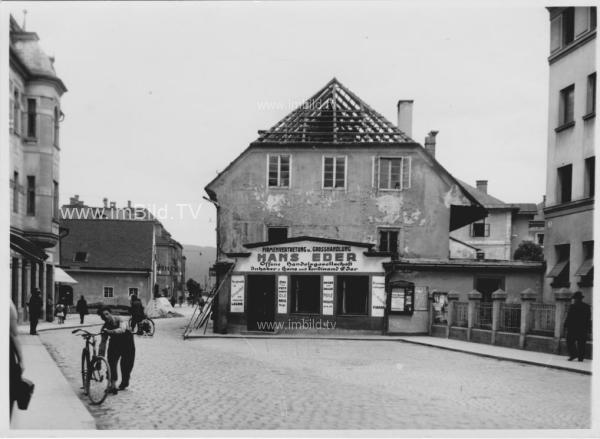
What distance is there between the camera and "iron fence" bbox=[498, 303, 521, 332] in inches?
793

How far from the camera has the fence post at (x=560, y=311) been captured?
1755 cm

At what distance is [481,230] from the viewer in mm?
58906

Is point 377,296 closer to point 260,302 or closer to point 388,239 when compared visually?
point 388,239

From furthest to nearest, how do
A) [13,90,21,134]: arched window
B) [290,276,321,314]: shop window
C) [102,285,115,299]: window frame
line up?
[102,285,115,299]: window frame → [290,276,321,314]: shop window → [13,90,21,134]: arched window

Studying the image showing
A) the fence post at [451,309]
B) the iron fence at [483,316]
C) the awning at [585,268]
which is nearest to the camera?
the awning at [585,268]

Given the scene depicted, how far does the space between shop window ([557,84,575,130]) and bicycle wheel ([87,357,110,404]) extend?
1319 cm

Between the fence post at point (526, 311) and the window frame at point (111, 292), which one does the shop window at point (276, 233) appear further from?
the window frame at point (111, 292)

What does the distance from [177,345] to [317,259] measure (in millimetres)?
6660

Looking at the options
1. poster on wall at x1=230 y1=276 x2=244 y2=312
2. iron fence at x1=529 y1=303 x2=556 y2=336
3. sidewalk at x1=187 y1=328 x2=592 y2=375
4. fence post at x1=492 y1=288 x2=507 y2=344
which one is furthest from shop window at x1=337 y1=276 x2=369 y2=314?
iron fence at x1=529 y1=303 x2=556 y2=336

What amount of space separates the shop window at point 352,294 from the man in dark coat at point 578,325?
9699mm

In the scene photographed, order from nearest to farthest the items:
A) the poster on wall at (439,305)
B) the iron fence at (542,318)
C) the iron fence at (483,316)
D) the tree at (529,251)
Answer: the iron fence at (542,318) < the iron fence at (483,316) < the poster on wall at (439,305) < the tree at (529,251)

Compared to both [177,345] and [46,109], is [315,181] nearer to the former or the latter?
[177,345]

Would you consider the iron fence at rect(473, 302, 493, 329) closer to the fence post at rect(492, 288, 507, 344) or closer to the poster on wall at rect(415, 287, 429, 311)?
the fence post at rect(492, 288, 507, 344)

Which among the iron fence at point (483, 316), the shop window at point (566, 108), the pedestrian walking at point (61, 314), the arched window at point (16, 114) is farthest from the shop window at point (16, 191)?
the pedestrian walking at point (61, 314)
